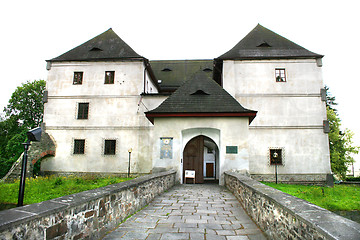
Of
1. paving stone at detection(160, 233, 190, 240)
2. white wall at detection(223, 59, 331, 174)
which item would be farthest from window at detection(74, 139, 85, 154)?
paving stone at detection(160, 233, 190, 240)

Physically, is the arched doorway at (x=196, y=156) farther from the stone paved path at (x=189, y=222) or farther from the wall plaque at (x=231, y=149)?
the stone paved path at (x=189, y=222)

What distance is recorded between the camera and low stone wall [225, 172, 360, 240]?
2.25 metres

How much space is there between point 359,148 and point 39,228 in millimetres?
35074

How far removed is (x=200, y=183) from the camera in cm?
1257

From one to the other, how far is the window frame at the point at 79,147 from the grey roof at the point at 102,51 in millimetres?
6694

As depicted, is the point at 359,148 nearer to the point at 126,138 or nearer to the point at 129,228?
the point at 126,138

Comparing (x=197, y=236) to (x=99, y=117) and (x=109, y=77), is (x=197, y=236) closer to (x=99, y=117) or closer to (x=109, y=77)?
(x=99, y=117)

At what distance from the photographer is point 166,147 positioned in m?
12.1

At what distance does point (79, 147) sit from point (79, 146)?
0.26 ft

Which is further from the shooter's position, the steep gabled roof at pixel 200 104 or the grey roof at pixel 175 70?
the grey roof at pixel 175 70

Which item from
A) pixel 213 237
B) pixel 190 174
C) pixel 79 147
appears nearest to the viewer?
pixel 213 237

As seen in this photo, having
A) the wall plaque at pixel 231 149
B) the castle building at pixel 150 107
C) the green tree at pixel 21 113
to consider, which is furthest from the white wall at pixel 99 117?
the green tree at pixel 21 113

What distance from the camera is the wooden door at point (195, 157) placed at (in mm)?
12766

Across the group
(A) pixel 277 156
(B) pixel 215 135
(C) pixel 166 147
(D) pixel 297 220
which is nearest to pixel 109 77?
(C) pixel 166 147
